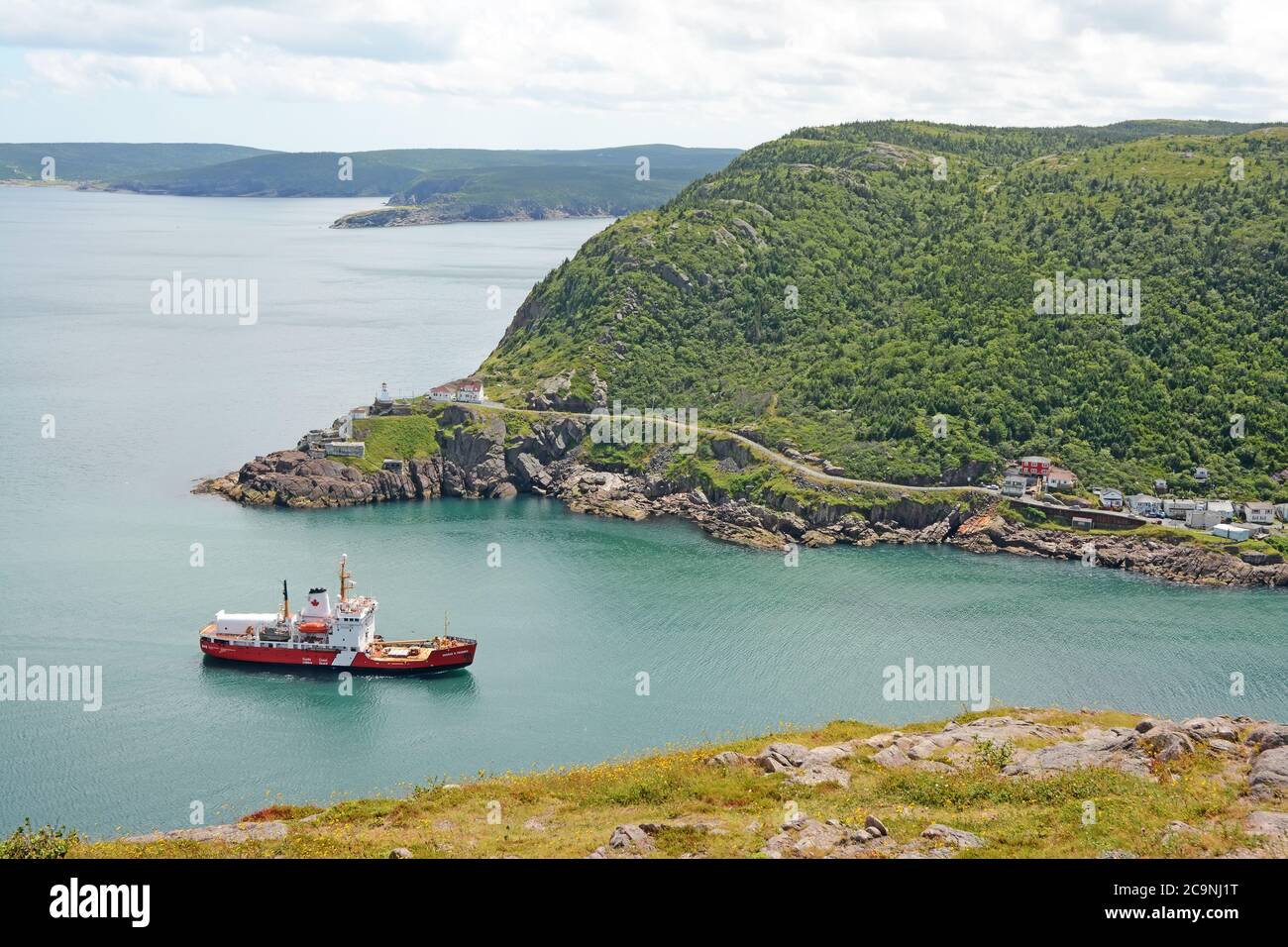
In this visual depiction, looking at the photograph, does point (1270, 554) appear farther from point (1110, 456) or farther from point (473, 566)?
point (473, 566)

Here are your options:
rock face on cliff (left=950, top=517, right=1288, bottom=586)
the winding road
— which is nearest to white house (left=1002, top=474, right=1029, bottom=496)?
the winding road

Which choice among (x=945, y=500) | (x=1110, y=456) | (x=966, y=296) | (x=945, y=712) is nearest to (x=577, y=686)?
(x=945, y=712)

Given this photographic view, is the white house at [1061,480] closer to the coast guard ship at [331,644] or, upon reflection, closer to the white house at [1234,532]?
the white house at [1234,532]

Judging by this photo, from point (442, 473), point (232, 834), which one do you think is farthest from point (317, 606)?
point (442, 473)

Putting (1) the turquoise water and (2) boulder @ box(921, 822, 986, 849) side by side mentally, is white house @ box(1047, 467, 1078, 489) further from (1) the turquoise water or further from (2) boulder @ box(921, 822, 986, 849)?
(2) boulder @ box(921, 822, 986, 849)

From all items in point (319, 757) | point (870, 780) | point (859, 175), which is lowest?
point (319, 757)
